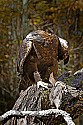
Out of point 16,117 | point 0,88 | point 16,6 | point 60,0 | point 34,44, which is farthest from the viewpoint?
point 0,88

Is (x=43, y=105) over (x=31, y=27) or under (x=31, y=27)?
under

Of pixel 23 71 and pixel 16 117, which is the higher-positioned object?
pixel 23 71

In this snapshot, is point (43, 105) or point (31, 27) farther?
point (31, 27)

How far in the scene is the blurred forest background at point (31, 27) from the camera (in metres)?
5.86

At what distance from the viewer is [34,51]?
2.05m

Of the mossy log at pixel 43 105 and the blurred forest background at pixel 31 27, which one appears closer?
the mossy log at pixel 43 105

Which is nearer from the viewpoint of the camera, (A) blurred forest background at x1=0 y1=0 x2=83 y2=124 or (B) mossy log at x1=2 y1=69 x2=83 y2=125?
(B) mossy log at x1=2 y1=69 x2=83 y2=125

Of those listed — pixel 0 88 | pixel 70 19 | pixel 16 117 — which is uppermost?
pixel 70 19

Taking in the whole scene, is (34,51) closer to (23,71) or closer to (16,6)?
(23,71)

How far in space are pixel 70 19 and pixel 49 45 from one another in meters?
4.70

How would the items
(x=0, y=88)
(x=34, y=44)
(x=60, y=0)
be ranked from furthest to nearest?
(x=0, y=88)
(x=60, y=0)
(x=34, y=44)

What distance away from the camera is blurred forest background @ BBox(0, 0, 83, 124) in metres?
5.86

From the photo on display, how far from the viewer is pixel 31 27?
6160 millimetres

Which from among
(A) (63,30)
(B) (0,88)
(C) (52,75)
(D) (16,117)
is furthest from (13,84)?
(D) (16,117)
